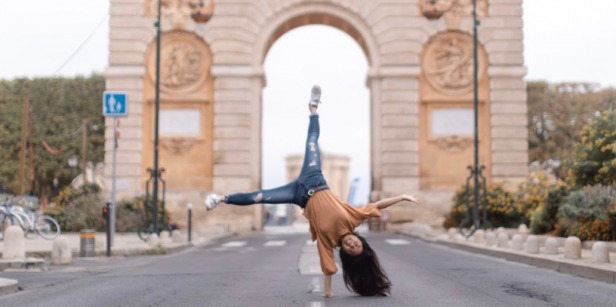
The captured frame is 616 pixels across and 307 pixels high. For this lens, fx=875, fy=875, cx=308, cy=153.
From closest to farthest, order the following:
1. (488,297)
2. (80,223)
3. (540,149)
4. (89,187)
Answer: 1. (488,297)
2. (80,223)
3. (89,187)
4. (540,149)

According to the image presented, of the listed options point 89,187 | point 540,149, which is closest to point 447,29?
point 89,187

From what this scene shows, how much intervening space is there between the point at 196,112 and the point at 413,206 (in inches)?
439

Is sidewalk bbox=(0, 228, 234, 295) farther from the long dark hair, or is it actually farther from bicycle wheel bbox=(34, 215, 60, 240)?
the long dark hair

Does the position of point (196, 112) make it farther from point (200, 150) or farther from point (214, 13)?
point (214, 13)

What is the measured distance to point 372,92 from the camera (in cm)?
4206

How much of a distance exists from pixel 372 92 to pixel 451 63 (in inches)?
157

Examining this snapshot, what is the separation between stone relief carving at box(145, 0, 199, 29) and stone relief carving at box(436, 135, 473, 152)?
1330 cm

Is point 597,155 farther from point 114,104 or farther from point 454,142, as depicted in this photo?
point 454,142

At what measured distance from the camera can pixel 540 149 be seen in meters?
61.9

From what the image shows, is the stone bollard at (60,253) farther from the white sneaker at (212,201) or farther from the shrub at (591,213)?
the shrub at (591,213)

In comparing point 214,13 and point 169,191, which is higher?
point 214,13

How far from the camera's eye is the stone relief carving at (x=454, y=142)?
4106 centimetres

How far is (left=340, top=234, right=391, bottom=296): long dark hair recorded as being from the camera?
10727mm

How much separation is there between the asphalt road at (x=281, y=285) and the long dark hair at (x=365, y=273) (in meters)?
0.16
